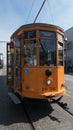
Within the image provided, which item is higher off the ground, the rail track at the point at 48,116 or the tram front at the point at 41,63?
the tram front at the point at 41,63

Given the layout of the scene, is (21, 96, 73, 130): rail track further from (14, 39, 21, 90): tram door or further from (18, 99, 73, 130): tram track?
(14, 39, 21, 90): tram door

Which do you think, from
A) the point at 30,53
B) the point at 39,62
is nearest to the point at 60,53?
the point at 39,62

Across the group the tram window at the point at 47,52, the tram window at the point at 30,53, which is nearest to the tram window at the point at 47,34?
the tram window at the point at 47,52

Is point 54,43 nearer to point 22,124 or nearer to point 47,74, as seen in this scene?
point 47,74

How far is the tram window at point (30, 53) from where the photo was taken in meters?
7.78

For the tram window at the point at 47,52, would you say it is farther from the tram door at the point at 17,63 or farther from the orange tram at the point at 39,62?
the tram door at the point at 17,63

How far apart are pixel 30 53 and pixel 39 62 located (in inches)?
18.9

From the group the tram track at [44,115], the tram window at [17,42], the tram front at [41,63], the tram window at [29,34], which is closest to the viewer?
the tram track at [44,115]

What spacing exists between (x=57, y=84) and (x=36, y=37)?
6.24 ft

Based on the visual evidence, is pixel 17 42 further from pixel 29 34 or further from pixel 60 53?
pixel 60 53

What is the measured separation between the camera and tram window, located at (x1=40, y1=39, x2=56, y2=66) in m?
7.80

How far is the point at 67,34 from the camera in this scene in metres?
49.0

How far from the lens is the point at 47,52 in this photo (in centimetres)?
791

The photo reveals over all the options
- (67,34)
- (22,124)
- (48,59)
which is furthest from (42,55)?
(67,34)
